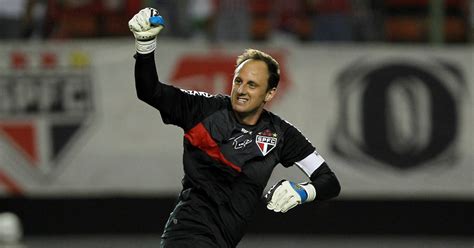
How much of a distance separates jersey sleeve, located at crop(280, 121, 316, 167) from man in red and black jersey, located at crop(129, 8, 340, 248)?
0.09 ft

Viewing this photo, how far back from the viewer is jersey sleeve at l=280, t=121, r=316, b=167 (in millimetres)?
5777

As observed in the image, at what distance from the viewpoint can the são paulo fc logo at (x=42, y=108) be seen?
36.1 feet

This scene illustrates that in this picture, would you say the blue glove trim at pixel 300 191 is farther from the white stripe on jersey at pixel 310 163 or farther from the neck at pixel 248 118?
the neck at pixel 248 118

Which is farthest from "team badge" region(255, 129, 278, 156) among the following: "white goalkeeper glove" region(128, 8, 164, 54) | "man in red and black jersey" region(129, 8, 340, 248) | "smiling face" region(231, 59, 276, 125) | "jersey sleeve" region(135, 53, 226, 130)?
"white goalkeeper glove" region(128, 8, 164, 54)

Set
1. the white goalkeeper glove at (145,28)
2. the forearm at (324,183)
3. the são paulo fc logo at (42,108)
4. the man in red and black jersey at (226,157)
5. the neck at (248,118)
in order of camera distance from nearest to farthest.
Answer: the white goalkeeper glove at (145,28) < the man in red and black jersey at (226,157) < the neck at (248,118) < the forearm at (324,183) < the são paulo fc logo at (42,108)

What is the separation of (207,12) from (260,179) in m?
5.55

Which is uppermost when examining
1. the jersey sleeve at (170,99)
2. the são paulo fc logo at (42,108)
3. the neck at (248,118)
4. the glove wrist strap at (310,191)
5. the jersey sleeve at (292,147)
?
the jersey sleeve at (170,99)

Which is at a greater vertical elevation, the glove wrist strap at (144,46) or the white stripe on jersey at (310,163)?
the glove wrist strap at (144,46)

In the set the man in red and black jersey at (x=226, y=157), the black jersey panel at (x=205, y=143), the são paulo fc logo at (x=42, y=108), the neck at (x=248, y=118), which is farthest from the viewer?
the são paulo fc logo at (x=42, y=108)

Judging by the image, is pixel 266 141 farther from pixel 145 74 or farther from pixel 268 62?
pixel 145 74

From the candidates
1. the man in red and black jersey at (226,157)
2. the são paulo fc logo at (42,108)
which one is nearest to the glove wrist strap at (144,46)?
the man in red and black jersey at (226,157)

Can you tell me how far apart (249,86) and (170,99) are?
1.33 ft

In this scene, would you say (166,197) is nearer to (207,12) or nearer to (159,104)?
(207,12)

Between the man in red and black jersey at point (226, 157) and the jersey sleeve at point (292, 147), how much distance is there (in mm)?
26
